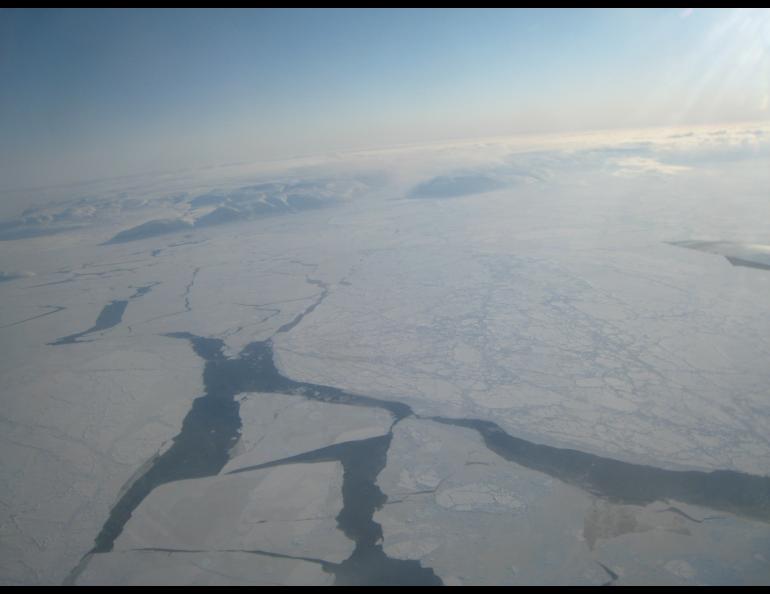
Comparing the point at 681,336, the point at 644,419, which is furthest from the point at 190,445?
the point at 681,336

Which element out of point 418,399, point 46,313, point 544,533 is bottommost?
point 46,313

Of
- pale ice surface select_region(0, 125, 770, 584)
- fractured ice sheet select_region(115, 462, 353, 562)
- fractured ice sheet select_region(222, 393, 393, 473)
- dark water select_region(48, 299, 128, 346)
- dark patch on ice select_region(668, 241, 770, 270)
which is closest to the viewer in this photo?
pale ice surface select_region(0, 125, 770, 584)

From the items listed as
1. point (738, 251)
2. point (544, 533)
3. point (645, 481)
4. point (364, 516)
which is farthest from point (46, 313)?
point (738, 251)

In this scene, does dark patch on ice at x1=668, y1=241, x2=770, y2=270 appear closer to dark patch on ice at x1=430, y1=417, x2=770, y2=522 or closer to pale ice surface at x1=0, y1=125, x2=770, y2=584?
pale ice surface at x1=0, y1=125, x2=770, y2=584

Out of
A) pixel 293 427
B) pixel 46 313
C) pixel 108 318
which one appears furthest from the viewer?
pixel 46 313

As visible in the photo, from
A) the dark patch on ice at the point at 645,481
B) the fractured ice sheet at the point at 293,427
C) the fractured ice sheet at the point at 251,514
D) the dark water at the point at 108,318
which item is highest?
the fractured ice sheet at the point at 251,514

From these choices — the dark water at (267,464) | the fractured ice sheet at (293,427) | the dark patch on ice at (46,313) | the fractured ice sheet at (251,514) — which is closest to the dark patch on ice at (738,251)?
the dark water at (267,464)

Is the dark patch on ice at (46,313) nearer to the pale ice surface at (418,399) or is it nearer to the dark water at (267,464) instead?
the pale ice surface at (418,399)

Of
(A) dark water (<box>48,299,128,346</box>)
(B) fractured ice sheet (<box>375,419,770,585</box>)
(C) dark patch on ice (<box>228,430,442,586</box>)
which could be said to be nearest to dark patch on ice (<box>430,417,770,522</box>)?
(B) fractured ice sheet (<box>375,419,770,585</box>)

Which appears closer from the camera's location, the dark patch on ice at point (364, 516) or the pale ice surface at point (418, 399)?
the dark patch on ice at point (364, 516)

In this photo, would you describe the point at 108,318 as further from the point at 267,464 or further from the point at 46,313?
the point at 267,464
